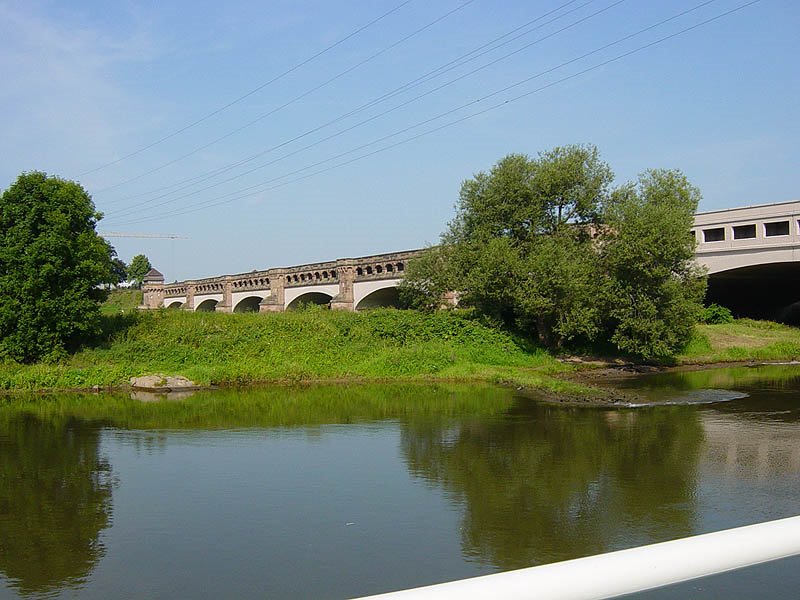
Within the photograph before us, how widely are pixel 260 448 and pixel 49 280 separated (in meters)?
19.8

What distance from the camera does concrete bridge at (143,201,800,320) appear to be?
4264 centimetres

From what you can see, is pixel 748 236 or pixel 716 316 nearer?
pixel 748 236

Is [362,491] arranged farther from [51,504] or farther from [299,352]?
[299,352]

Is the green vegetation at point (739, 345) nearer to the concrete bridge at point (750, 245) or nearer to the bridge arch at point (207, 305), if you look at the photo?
the concrete bridge at point (750, 245)

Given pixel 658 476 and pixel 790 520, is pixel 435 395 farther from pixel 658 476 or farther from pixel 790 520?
pixel 790 520

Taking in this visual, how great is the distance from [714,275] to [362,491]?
1528 inches

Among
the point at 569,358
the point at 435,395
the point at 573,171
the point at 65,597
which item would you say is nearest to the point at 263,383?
the point at 435,395

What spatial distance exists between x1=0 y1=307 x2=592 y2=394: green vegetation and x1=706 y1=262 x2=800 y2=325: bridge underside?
→ 59.2 feet

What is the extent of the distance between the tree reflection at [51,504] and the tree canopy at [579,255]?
72.9 ft

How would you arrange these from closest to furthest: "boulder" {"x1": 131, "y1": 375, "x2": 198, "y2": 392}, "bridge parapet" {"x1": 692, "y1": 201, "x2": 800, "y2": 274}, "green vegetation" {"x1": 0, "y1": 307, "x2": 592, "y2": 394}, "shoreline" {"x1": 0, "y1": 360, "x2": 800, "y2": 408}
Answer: "shoreline" {"x1": 0, "y1": 360, "x2": 800, "y2": 408}
"boulder" {"x1": 131, "y1": 375, "x2": 198, "y2": 392}
"green vegetation" {"x1": 0, "y1": 307, "x2": 592, "y2": 394}
"bridge parapet" {"x1": 692, "y1": 201, "x2": 800, "y2": 274}

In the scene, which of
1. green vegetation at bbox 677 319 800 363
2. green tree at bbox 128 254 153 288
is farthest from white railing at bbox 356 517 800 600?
green tree at bbox 128 254 153 288

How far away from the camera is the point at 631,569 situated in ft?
5.17

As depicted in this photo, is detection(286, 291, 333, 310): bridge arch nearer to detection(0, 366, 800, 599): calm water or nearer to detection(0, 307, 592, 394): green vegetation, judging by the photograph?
detection(0, 307, 592, 394): green vegetation

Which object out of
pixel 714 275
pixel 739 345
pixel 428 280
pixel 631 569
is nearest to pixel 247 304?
pixel 428 280
